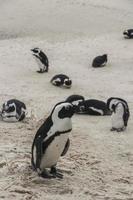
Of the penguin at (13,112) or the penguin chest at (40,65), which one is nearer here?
the penguin at (13,112)

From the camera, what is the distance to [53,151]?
5.31m

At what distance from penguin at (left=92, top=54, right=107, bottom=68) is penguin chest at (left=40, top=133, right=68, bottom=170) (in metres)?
6.68

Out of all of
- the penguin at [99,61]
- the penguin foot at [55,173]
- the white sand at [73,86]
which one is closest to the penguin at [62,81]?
the white sand at [73,86]

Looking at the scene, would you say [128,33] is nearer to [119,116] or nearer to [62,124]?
[119,116]

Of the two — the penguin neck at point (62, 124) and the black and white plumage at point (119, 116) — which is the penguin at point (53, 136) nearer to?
the penguin neck at point (62, 124)

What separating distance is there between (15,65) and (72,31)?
3.10 metres

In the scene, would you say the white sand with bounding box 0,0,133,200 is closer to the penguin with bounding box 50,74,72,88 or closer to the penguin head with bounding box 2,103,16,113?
the penguin with bounding box 50,74,72,88

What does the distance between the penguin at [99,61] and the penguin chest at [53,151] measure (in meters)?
6.68

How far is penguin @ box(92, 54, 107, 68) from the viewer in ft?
39.1

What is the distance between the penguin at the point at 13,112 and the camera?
7891 mm

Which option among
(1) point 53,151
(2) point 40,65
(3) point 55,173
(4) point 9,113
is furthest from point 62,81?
(1) point 53,151

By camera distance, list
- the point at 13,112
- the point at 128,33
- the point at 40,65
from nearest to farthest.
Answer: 1. the point at 13,112
2. the point at 40,65
3. the point at 128,33

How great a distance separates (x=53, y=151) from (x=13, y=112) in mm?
2650

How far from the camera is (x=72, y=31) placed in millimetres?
14969
